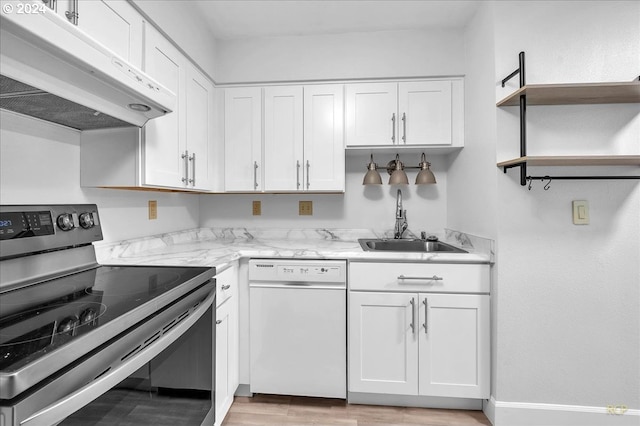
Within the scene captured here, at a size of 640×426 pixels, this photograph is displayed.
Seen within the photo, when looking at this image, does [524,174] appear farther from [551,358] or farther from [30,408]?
[30,408]

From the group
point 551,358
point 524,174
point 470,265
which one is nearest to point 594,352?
point 551,358

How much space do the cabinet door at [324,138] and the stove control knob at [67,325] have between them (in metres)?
1.56

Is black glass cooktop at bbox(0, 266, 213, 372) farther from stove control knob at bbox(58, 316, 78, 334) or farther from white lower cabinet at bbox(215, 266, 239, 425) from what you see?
white lower cabinet at bbox(215, 266, 239, 425)

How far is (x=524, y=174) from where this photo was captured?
5.05 feet

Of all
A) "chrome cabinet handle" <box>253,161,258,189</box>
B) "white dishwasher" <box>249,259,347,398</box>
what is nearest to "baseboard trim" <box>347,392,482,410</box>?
"white dishwasher" <box>249,259,347,398</box>

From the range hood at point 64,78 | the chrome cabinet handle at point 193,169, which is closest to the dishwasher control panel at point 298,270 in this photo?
the chrome cabinet handle at point 193,169

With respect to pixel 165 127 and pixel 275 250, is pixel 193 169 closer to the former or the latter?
pixel 165 127

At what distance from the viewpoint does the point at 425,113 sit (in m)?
2.12

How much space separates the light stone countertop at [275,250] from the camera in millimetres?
1537

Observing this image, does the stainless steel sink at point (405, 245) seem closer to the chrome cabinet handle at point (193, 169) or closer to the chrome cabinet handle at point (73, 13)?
the chrome cabinet handle at point (193, 169)

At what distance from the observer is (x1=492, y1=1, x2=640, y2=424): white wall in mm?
Result: 1580

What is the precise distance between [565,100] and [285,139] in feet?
5.27

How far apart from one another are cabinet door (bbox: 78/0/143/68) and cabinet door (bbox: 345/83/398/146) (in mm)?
1275

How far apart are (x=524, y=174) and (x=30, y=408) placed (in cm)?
192
